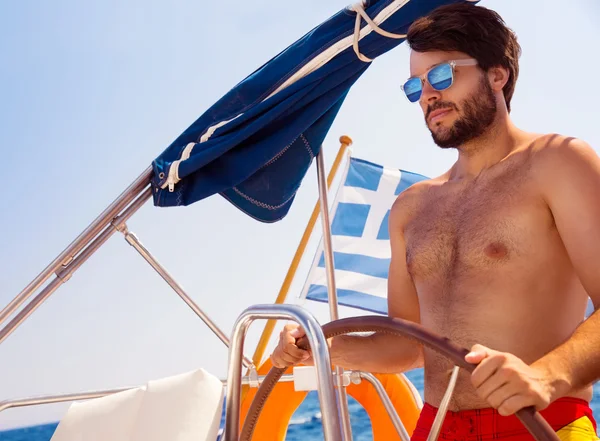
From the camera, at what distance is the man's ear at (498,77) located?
7.09ft

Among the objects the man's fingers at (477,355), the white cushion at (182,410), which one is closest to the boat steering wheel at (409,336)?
the man's fingers at (477,355)

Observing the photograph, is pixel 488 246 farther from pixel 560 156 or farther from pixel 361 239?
pixel 361 239

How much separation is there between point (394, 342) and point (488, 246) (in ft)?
1.45

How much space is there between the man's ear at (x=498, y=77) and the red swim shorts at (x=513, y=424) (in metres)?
0.94

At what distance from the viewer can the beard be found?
210 centimetres

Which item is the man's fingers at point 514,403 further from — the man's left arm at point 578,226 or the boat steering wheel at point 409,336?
the man's left arm at point 578,226

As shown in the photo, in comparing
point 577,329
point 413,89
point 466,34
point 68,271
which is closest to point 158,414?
point 68,271

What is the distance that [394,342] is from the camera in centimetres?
216

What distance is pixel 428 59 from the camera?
6.99ft

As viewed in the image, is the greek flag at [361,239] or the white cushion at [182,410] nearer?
the white cushion at [182,410]

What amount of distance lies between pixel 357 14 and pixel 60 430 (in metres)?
1.62

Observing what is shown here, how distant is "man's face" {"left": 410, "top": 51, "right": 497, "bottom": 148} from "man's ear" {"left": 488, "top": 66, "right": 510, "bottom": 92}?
4 centimetres

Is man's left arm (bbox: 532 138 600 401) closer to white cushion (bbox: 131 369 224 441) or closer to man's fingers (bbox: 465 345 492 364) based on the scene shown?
man's fingers (bbox: 465 345 492 364)

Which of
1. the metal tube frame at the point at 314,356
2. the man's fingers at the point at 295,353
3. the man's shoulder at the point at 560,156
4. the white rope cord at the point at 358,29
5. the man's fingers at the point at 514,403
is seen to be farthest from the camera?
the white rope cord at the point at 358,29
